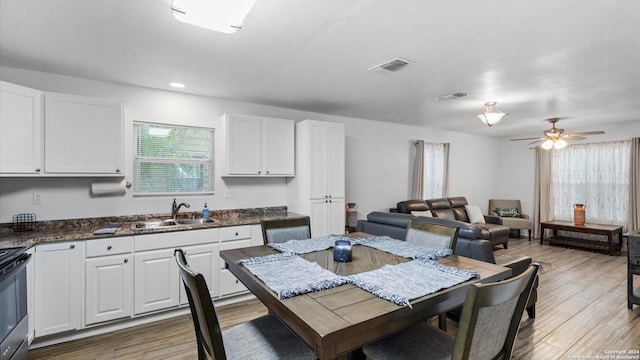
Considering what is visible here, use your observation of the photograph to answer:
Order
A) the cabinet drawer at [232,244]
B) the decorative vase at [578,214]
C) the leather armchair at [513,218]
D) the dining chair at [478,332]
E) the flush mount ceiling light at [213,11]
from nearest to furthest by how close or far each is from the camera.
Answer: the dining chair at [478,332] < the flush mount ceiling light at [213,11] < the cabinet drawer at [232,244] < the decorative vase at [578,214] < the leather armchair at [513,218]

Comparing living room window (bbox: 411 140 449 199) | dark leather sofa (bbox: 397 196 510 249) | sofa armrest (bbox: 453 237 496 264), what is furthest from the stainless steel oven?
living room window (bbox: 411 140 449 199)

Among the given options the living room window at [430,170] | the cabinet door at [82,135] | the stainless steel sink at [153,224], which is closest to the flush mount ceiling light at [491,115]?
the living room window at [430,170]

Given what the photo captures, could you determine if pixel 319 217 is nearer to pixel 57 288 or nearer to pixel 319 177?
pixel 319 177

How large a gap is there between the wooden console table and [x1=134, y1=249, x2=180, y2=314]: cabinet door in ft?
22.5

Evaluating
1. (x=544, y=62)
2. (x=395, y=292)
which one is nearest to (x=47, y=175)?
(x=395, y=292)

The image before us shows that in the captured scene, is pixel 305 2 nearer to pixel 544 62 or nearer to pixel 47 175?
pixel 544 62

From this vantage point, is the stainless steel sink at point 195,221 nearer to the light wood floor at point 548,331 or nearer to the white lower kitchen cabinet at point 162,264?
the white lower kitchen cabinet at point 162,264

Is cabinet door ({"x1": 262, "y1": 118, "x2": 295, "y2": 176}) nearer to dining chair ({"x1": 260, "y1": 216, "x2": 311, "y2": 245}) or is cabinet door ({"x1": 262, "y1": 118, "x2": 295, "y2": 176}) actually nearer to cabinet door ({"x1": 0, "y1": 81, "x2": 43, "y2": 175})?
dining chair ({"x1": 260, "y1": 216, "x2": 311, "y2": 245})

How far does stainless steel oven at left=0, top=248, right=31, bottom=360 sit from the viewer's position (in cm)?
177

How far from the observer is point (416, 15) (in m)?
1.91

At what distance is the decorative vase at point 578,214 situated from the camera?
6012 mm

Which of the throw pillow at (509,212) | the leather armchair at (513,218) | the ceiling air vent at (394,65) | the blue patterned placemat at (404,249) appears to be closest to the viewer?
the blue patterned placemat at (404,249)

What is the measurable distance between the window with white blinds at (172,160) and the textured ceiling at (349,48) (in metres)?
0.51

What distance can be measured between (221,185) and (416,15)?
116 inches
